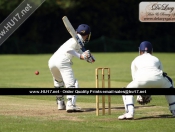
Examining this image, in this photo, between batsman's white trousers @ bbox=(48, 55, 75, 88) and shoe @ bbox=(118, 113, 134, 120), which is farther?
batsman's white trousers @ bbox=(48, 55, 75, 88)

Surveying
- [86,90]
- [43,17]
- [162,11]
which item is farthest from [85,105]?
[43,17]

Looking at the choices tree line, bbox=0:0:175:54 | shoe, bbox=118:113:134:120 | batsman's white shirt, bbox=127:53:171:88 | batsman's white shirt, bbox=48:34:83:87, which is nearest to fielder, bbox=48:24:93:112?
batsman's white shirt, bbox=48:34:83:87

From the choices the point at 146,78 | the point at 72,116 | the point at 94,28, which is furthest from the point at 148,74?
the point at 94,28

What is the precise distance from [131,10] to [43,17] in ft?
22.6

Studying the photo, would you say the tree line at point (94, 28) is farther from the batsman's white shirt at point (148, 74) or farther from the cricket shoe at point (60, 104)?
the batsman's white shirt at point (148, 74)

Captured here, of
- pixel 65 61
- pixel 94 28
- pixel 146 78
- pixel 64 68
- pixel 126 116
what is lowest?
pixel 126 116

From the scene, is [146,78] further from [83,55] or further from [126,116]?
[83,55]

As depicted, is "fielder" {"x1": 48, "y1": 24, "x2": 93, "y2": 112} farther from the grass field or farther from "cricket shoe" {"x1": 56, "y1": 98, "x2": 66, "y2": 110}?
the grass field

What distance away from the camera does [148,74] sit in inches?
383

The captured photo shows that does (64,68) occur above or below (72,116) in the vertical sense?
above

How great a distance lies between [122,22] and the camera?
143 ft

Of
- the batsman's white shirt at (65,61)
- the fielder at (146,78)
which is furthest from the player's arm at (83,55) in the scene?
the fielder at (146,78)

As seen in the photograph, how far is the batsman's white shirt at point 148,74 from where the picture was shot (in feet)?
31.8

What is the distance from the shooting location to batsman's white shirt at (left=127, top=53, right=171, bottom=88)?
970 cm
